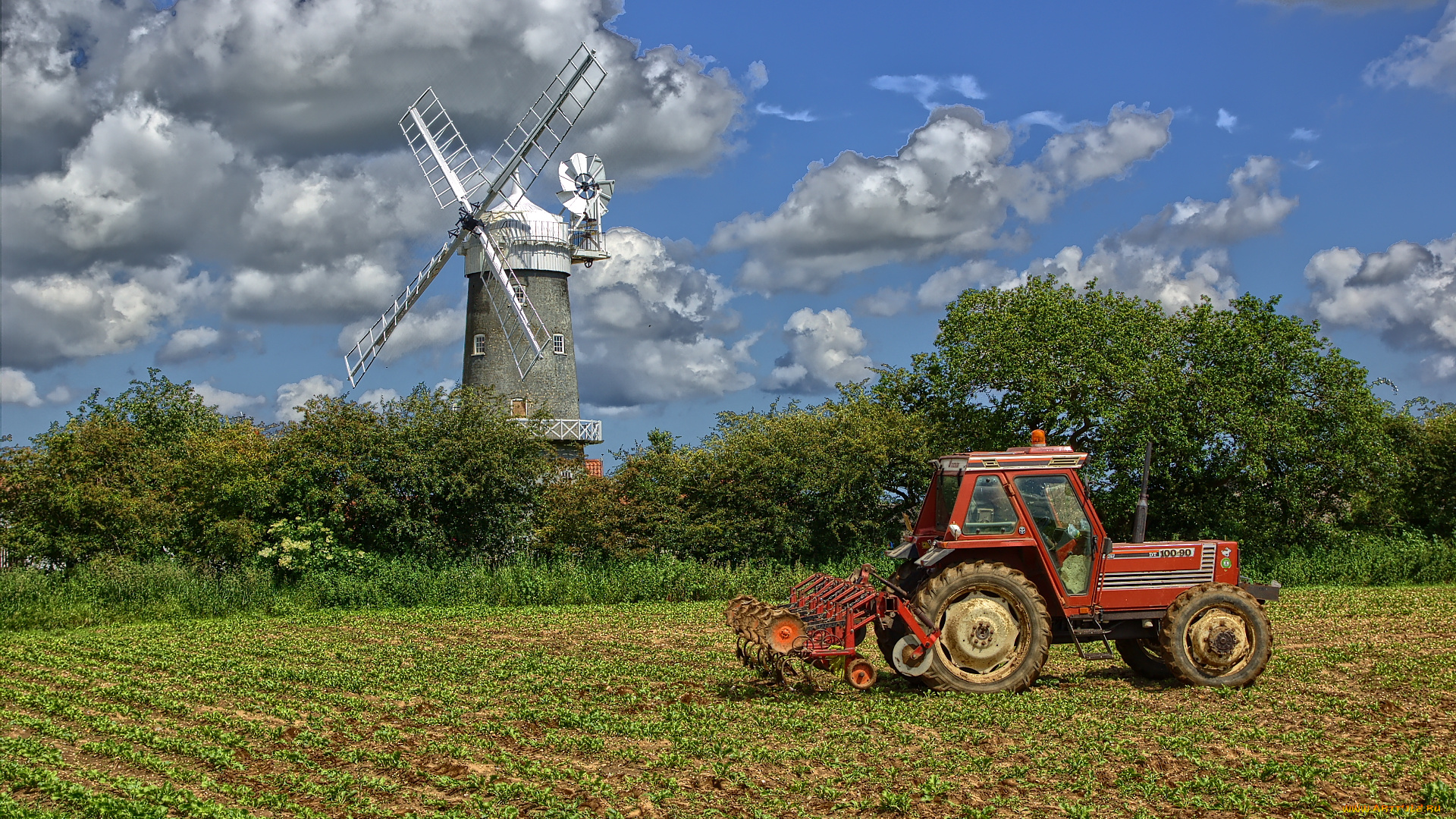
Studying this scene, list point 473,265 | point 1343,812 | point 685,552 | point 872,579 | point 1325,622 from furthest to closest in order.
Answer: point 473,265 → point 685,552 → point 1325,622 → point 872,579 → point 1343,812

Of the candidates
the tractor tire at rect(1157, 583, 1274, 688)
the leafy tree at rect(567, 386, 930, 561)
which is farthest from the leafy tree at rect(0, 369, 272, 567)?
the tractor tire at rect(1157, 583, 1274, 688)

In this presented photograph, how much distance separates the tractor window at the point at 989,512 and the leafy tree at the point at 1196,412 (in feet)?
56.4

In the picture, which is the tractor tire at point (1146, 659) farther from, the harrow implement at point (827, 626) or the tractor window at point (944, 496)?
the harrow implement at point (827, 626)

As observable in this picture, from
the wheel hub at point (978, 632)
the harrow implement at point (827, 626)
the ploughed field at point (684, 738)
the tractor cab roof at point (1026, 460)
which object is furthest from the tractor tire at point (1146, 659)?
the harrow implement at point (827, 626)

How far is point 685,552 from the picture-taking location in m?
28.7

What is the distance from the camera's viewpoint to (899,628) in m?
12.1

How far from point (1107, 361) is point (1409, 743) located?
2032 cm

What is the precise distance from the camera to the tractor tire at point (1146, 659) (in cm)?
1310

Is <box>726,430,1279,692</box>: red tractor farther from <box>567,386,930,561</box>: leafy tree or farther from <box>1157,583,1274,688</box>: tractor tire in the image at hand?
<box>567,386,930,561</box>: leafy tree

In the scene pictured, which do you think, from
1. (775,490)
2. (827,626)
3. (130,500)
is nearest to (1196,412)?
(775,490)

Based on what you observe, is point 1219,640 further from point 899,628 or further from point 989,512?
point 899,628

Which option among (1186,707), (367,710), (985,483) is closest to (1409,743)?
(1186,707)

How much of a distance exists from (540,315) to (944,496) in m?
29.0

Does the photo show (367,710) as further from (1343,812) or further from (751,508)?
(751,508)
